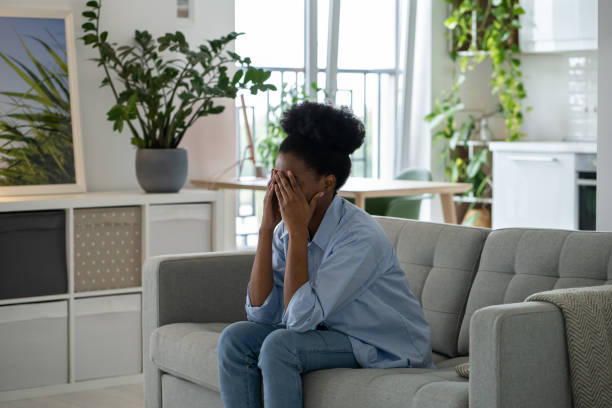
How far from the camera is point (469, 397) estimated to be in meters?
1.96

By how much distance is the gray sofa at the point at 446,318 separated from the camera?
195 centimetres

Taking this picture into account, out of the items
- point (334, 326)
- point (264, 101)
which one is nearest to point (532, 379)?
point (334, 326)

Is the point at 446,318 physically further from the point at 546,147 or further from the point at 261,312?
the point at 546,147

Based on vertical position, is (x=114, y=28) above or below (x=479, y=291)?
above

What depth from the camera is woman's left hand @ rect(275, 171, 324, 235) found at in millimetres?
2326

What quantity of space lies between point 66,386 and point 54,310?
34 centimetres

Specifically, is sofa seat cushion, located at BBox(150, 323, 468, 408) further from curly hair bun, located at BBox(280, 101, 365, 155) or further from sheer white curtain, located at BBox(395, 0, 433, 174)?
sheer white curtain, located at BBox(395, 0, 433, 174)

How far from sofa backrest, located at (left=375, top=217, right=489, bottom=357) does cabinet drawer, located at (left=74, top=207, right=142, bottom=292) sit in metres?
1.61

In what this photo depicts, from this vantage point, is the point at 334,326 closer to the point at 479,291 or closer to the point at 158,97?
the point at 479,291

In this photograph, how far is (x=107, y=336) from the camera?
4.01 m

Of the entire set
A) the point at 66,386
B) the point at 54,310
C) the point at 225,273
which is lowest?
the point at 66,386

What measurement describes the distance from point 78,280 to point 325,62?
8.92ft

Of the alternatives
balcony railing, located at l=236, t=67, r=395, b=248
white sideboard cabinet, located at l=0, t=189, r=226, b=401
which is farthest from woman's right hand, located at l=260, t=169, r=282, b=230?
balcony railing, located at l=236, t=67, r=395, b=248

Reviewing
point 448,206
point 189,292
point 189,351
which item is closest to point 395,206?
point 448,206
